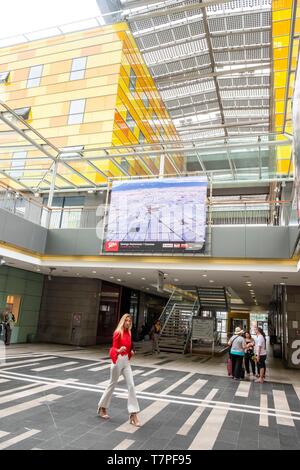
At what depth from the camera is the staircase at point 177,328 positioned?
18750 millimetres

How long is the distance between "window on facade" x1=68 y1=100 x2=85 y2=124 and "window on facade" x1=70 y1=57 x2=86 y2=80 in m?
2.17

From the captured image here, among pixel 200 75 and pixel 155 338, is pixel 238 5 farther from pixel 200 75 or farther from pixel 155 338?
pixel 155 338

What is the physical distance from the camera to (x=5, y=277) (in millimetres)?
16797

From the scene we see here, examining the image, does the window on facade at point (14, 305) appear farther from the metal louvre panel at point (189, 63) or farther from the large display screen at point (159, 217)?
the metal louvre panel at point (189, 63)

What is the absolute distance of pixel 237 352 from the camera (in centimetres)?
1127

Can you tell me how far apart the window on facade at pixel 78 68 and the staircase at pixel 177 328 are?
17.1m

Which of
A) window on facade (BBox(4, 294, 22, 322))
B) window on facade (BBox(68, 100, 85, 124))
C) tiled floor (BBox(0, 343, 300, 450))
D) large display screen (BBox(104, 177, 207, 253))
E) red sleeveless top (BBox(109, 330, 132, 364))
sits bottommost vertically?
tiled floor (BBox(0, 343, 300, 450))

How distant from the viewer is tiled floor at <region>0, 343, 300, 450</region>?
5.06 meters

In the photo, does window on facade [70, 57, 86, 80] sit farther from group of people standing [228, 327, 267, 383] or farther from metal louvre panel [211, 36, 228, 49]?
group of people standing [228, 327, 267, 383]

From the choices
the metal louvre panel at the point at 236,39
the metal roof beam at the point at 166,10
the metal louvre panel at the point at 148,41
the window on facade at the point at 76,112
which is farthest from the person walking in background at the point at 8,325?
the metal louvre panel at the point at 236,39

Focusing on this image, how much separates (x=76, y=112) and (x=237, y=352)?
18.9 metres

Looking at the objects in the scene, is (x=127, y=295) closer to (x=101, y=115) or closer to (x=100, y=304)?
(x=100, y=304)

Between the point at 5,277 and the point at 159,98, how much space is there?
21685mm

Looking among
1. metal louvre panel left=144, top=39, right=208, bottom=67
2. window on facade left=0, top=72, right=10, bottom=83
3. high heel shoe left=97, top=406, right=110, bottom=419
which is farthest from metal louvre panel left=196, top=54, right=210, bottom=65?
high heel shoe left=97, top=406, right=110, bottom=419
